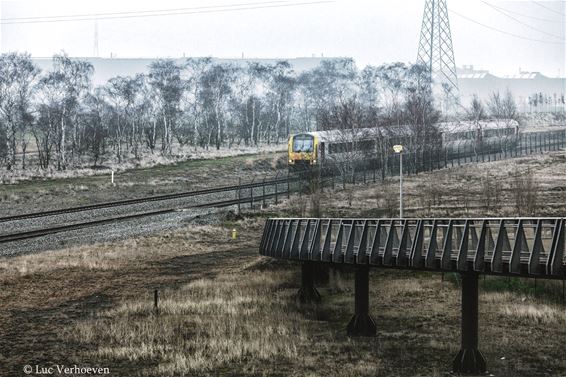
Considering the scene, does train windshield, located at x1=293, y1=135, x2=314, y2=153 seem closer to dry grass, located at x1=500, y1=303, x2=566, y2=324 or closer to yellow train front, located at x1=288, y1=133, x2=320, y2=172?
yellow train front, located at x1=288, y1=133, x2=320, y2=172

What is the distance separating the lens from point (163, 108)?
8856 centimetres

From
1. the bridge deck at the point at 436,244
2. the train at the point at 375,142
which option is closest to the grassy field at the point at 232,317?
the bridge deck at the point at 436,244

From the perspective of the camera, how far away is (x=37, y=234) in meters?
39.2

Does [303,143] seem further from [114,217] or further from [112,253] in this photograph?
[112,253]

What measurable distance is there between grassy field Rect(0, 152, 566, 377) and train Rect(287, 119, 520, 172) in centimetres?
2065

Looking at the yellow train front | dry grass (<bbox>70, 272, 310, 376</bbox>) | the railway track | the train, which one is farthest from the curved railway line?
dry grass (<bbox>70, 272, 310, 376</bbox>)

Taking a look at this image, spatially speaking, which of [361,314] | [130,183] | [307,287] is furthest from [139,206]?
[361,314]

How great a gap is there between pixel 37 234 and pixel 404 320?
19490mm

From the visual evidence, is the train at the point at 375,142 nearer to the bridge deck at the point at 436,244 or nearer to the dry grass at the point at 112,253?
the dry grass at the point at 112,253

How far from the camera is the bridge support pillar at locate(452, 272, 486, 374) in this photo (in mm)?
21312

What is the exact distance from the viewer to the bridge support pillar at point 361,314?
1008 inches

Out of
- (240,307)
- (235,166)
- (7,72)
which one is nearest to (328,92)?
(235,166)

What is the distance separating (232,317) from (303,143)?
119ft

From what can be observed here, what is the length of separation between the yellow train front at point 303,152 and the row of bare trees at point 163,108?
476 cm
